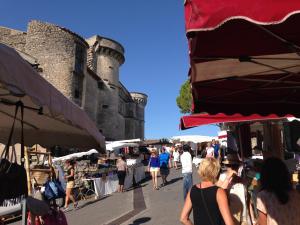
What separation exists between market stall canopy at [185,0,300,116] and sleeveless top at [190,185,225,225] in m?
0.91

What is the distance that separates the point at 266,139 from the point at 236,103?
6036 millimetres

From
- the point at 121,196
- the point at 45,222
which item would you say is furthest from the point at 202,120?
the point at 121,196

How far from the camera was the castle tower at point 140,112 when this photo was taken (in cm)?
6921

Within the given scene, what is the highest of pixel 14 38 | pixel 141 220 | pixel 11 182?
pixel 14 38

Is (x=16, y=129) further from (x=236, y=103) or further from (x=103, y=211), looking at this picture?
(x=103, y=211)

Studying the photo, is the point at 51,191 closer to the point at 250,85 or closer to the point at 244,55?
the point at 250,85

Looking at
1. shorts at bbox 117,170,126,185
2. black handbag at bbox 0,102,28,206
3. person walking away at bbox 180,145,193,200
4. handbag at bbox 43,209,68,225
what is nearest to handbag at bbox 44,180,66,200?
handbag at bbox 43,209,68,225

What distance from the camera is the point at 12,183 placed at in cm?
307

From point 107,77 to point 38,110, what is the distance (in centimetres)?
4527

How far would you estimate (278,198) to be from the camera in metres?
2.95

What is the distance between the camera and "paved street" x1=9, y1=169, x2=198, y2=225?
29.3ft

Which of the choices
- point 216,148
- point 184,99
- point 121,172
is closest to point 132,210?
point 121,172

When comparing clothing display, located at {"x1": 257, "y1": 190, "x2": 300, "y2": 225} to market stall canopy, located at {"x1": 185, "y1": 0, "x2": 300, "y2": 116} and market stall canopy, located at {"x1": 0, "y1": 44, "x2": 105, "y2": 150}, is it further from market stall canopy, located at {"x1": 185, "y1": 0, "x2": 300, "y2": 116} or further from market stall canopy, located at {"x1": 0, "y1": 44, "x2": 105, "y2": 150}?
market stall canopy, located at {"x1": 0, "y1": 44, "x2": 105, "y2": 150}

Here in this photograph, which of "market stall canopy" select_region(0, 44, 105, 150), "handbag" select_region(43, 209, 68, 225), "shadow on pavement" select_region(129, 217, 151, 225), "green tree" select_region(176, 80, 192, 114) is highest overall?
"green tree" select_region(176, 80, 192, 114)
